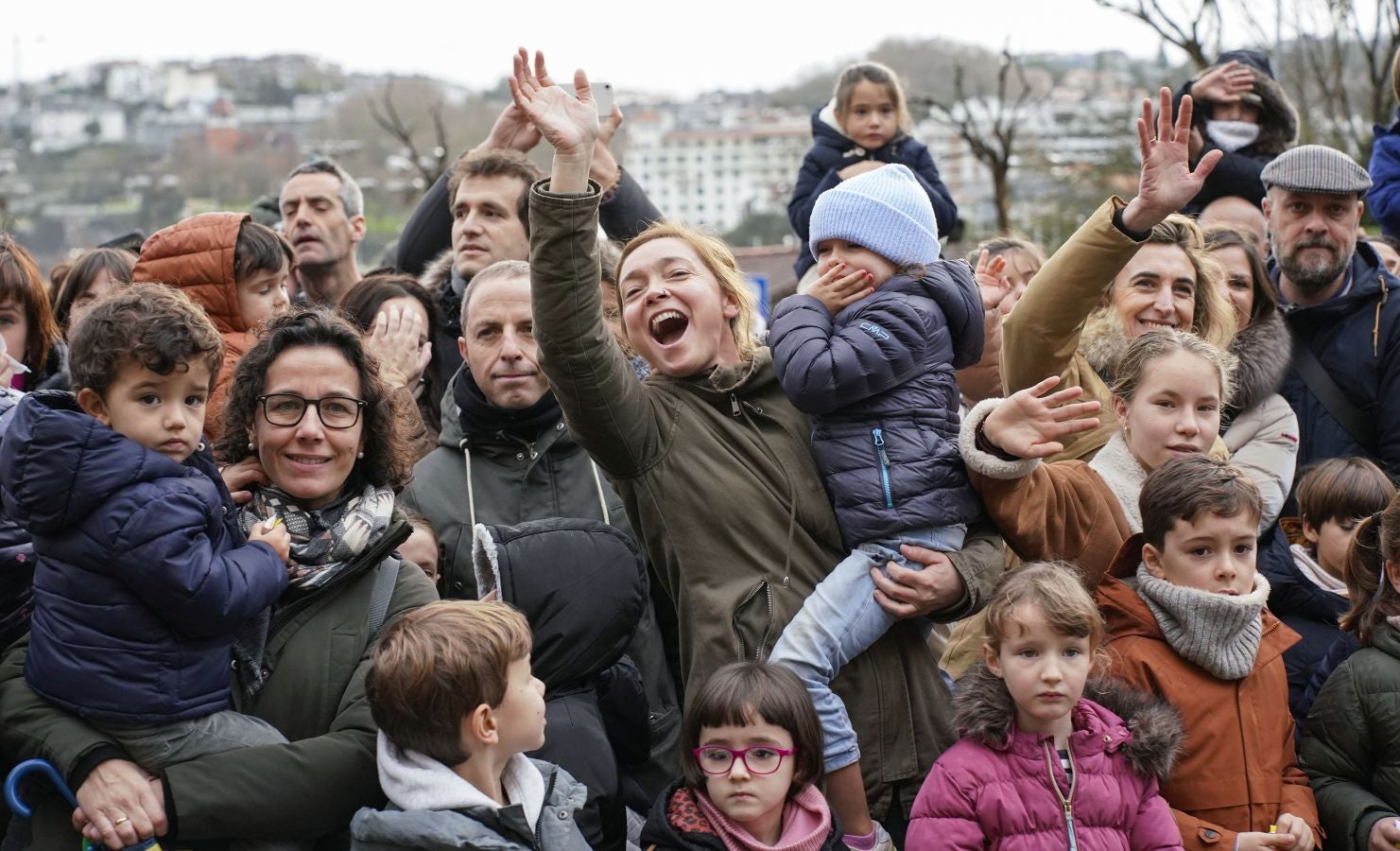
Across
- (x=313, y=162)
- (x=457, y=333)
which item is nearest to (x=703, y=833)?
(x=457, y=333)

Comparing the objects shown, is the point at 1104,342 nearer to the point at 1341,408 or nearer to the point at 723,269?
the point at 1341,408

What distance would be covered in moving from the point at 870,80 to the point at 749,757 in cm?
505

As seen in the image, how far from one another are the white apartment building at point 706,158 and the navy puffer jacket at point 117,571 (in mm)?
60239

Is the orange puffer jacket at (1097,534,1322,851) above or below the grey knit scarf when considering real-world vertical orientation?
below

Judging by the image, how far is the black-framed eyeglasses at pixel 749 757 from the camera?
3492 millimetres

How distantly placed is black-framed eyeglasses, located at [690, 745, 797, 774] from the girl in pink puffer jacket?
15.2 inches

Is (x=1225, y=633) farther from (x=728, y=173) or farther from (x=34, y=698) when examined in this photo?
(x=728, y=173)

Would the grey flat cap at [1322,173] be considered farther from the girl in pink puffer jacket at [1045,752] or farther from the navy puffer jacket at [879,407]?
the girl in pink puffer jacket at [1045,752]

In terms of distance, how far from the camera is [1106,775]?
3607 millimetres

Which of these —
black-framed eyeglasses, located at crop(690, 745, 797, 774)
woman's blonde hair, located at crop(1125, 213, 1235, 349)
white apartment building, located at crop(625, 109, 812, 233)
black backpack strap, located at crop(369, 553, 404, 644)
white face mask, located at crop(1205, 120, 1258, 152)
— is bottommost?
white apartment building, located at crop(625, 109, 812, 233)

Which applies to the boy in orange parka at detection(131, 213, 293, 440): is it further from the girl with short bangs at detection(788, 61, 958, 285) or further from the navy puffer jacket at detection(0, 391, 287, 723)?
the girl with short bangs at detection(788, 61, 958, 285)

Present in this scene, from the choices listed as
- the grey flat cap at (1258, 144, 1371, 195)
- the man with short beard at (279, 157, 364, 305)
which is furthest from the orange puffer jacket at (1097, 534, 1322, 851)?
the man with short beard at (279, 157, 364, 305)

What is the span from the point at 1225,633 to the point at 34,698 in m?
Result: 3.00

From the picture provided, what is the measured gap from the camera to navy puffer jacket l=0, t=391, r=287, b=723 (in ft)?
10.4
